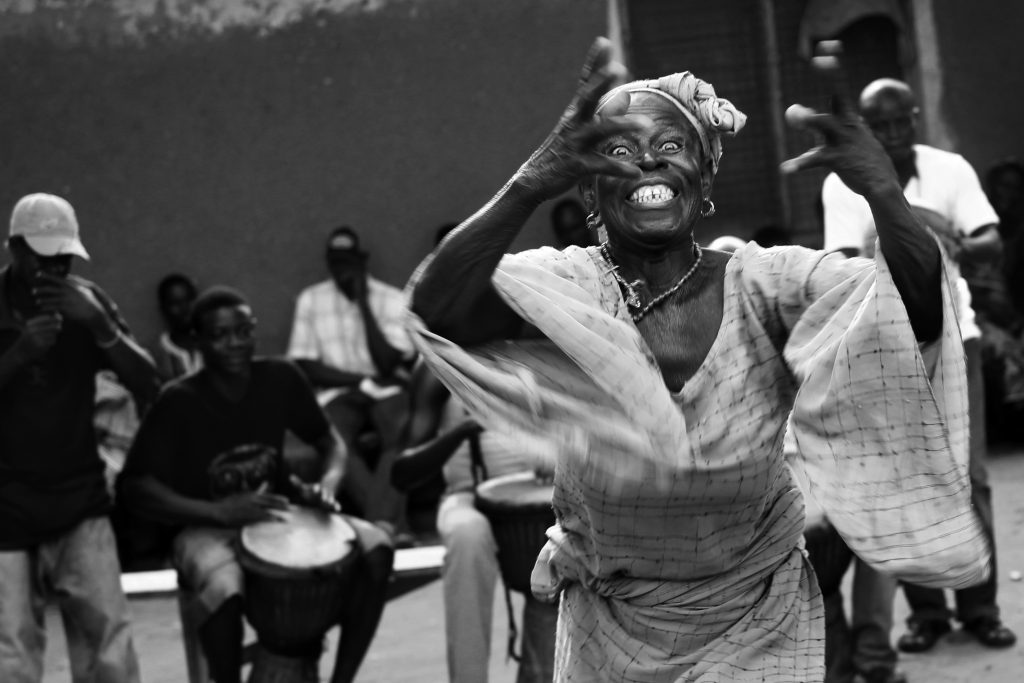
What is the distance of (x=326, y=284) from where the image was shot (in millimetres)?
10219

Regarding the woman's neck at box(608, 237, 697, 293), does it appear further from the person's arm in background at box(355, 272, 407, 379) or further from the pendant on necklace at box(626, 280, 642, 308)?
the person's arm in background at box(355, 272, 407, 379)

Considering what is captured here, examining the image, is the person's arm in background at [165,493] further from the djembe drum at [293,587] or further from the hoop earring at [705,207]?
the hoop earring at [705,207]

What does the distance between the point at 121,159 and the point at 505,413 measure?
7.59m

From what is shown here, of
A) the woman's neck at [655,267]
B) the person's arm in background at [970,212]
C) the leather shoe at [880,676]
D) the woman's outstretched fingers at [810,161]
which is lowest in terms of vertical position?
the leather shoe at [880,676]

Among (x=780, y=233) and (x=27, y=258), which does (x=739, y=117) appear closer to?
(x=27, y=258)

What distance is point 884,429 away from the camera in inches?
126

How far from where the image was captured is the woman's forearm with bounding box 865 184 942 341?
2963 millimetres

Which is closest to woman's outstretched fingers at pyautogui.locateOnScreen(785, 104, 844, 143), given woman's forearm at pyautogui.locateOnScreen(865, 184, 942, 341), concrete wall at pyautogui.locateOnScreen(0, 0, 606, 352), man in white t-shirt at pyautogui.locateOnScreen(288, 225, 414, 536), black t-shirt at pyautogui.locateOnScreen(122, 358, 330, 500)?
woman's forearm at pyautogui.locateOnScreen(865, 184, 942, 341)

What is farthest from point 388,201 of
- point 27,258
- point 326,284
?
point 27,258

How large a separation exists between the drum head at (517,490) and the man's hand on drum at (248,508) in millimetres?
780

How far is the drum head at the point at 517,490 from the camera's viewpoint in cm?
615

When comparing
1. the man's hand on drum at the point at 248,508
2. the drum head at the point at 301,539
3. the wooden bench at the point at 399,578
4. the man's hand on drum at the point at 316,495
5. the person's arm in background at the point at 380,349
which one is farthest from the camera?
the person's arm in background at the point at 380,349

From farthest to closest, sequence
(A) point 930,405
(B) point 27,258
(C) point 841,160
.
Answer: (B) point 27,258
(A) point 930,405
(C) point 841,160

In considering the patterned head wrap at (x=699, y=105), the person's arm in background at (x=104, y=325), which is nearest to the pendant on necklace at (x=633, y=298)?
the patterned head wrap at (x=699, y=105)
